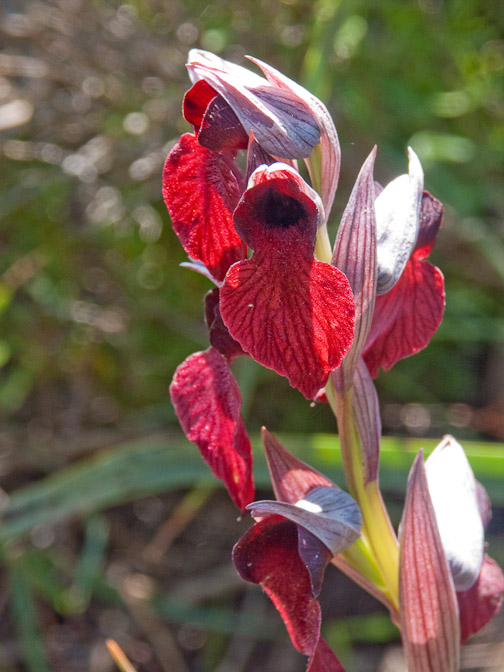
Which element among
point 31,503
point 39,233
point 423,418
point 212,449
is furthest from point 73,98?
point 212,449

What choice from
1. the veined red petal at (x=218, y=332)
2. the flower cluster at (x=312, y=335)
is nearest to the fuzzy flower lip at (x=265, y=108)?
the flower cluster at (x=312, y=335)

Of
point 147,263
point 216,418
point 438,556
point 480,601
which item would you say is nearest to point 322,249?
point 216,418

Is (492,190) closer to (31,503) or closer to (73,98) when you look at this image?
(73,98)

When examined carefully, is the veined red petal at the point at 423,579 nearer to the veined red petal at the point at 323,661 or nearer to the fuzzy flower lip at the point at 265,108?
the veined red petal at the point at 323,661

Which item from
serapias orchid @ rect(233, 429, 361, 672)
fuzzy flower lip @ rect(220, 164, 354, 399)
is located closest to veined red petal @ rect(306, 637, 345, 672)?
serapias orchid @ rect(233, 429, 361, 672)

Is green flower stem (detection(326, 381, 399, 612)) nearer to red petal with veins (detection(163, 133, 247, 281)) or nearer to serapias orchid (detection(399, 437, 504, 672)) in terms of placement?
serapias orchid (detection(399, 437, 504, 672))

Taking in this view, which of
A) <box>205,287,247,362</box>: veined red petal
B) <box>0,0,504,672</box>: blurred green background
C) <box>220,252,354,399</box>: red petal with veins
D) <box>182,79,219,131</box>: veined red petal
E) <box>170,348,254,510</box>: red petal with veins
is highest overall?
<box>182,79,219,131</box>: veined red petal

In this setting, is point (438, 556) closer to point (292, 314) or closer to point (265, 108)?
point (292, 314)
